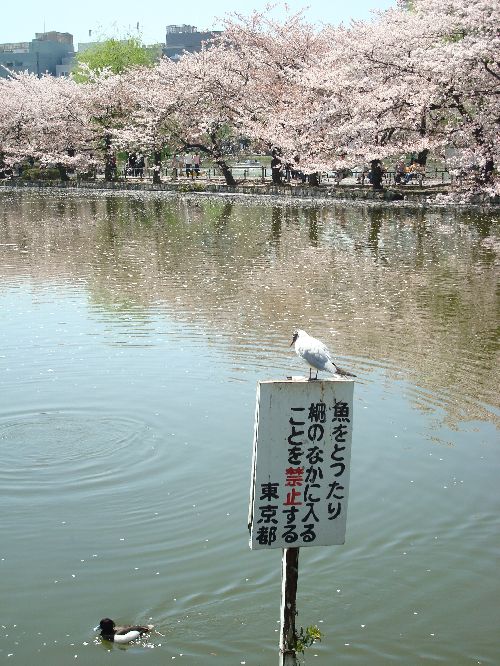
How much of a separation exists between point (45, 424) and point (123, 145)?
41720 mm

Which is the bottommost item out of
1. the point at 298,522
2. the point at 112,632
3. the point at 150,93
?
the point at 112,632

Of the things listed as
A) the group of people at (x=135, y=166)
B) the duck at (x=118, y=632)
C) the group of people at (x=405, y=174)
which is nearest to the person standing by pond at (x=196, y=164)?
the group of people at (x=135, y=166)

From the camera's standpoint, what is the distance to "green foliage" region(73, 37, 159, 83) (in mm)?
57031

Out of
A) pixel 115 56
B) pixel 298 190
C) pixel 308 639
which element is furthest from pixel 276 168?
pixel 308 639

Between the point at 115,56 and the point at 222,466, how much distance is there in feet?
179

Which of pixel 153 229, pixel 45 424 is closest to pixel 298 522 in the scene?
pixel 45 424

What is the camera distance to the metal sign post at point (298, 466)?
405cm

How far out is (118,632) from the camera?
4.97m

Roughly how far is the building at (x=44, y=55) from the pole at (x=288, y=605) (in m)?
121

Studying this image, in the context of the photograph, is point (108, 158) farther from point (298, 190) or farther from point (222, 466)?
point (222, 466)

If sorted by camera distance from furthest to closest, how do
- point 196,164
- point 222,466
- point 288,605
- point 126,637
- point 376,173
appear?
point 196,164
point 376,173
point 222,466
point 126,637
point 288,605

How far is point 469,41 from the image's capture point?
2933cm

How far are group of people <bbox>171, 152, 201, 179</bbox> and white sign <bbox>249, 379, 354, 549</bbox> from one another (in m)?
47.9

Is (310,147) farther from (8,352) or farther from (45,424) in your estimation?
(45,424)
